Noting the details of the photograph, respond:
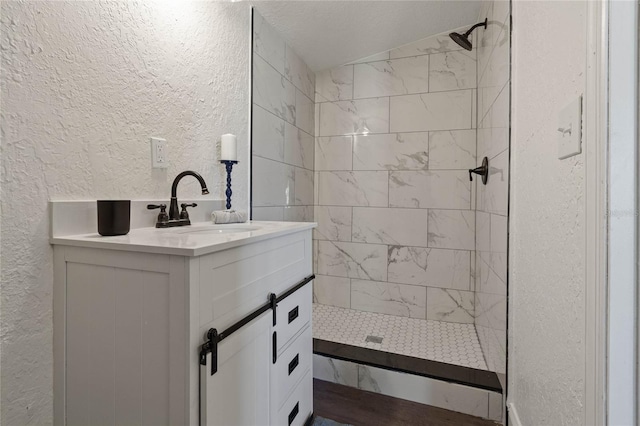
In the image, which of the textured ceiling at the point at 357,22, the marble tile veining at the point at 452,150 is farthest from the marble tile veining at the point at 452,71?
the marble tile veining at the point at 452,150

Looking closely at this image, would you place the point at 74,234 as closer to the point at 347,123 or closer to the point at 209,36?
the point at 209,36

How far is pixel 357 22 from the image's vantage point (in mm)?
2078

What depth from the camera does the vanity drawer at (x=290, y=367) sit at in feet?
3.50

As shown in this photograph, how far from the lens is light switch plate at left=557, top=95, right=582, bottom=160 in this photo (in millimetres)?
659

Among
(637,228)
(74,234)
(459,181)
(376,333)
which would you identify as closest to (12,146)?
(74,234)

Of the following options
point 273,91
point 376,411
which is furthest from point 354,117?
point 376,411

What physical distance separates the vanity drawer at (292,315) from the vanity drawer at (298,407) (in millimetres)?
231

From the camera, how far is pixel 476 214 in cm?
223

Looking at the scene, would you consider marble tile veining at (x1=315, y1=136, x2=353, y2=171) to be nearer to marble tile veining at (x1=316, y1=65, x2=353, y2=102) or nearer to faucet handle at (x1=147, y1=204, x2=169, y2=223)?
marble tile veining at (x1=316, y1=65, x2=353, y2=102)

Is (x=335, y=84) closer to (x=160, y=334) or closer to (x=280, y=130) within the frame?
(x=280, y=130)

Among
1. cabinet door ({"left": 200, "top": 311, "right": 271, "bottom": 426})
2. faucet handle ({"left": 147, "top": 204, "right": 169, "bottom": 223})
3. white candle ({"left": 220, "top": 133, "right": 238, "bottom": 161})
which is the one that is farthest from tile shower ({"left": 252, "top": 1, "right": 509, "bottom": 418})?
cabinet door ({"left": 200, "top": 311, "right": 271, "bottom": 426})

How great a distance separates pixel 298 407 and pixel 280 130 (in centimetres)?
166

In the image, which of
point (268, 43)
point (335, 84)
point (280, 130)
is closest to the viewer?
point (268, 43)

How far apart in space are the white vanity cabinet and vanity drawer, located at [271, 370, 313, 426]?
11 cm
